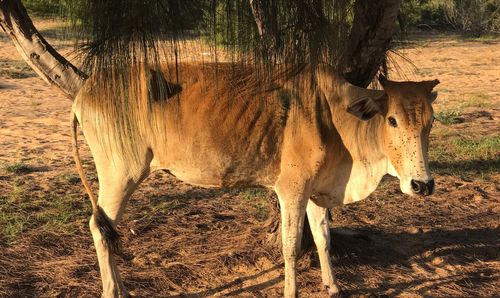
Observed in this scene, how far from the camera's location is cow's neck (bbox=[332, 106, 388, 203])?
12.8ft

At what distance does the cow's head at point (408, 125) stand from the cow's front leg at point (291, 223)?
62 centimetres

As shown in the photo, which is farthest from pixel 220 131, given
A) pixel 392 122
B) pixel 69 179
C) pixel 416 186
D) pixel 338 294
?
pixel 69 179

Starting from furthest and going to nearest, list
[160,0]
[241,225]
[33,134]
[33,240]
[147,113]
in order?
[33,134]
[241,225]
[33,240]
[147,113]
[160,0]

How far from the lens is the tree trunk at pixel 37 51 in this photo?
3.90 metres

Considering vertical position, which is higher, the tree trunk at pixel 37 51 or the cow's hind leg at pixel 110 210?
the tree trunk at pixel 37 51

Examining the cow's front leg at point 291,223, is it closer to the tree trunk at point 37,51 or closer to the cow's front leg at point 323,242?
the cow's front leg at point 323,242

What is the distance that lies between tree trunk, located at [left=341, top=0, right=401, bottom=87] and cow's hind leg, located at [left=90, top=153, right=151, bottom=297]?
150 centimetres

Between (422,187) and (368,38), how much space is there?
1.05m

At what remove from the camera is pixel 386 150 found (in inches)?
151

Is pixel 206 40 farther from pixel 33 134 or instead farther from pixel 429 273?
pixel 33 134

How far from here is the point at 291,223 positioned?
3.88 m

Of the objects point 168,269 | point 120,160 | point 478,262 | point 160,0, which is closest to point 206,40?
point 160,0

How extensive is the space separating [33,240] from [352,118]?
→ 273cm

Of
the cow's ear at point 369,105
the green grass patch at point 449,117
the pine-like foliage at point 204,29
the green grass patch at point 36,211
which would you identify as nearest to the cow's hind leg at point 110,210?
the green grass patch at point 36,211
